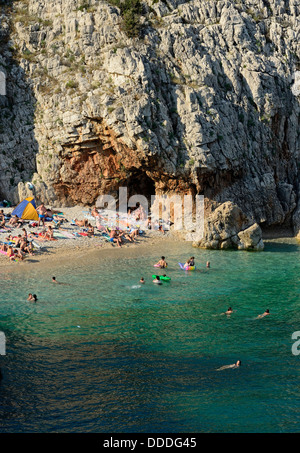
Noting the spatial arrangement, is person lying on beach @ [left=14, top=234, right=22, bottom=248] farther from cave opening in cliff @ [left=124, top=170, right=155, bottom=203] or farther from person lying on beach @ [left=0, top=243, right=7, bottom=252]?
cave opening in cliff @ [left=124, top=170, right=155, bottom=203]

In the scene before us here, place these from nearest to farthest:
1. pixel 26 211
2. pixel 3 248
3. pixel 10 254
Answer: pixel 10 254 < pixel 3 248 < pixel 26 211

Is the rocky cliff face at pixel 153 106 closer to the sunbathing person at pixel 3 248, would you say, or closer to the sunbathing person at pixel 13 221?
the sunbathing person at pixel 13 221

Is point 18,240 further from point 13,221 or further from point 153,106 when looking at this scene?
point 153,106

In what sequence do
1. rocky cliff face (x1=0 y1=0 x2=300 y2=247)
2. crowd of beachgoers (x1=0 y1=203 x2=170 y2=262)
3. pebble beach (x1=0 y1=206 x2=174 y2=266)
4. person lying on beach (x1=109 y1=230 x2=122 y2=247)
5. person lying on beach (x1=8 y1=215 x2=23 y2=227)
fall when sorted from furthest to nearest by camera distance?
1. rocky cliff face (x1=0 y1=0 x2=300 y2=247)
2. person lying on beach (x1=109 y1=230 x2=122 y2=247)
3. person lying on beach (x1=8 y1=215 x2=23 y2=227)
4. crowd of beachgoers (x1=0 y1=203 x2=170 y2=262)
5. pebble beach (x1=0 y1=206 x2=174 y2=266)

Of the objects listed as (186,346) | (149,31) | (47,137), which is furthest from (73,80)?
(186,346)

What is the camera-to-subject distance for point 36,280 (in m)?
31.0

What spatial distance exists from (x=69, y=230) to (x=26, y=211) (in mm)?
4971

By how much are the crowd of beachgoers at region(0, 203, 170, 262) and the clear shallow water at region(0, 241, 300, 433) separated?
4391 mm

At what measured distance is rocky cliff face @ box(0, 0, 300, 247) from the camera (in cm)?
4619

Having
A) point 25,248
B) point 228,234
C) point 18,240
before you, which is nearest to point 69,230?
point 18,240

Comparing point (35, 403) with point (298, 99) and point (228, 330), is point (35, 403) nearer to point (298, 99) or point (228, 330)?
point (228, 330)

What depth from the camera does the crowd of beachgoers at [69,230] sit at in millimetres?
37353

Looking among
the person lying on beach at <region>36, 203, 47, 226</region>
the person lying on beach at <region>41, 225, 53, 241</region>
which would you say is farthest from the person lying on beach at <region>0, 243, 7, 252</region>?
the person lying on beach at <region>36, 203, 47, 226</region>

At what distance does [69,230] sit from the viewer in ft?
138
